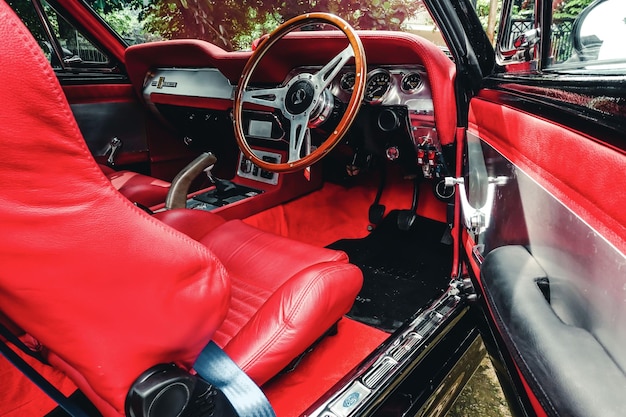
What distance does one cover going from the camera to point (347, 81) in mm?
2006

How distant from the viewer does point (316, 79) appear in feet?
5.67

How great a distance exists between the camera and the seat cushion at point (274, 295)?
944 millimetres

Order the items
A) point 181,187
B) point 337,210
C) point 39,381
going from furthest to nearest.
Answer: point 337,210 < point 181,187 < point 39,381

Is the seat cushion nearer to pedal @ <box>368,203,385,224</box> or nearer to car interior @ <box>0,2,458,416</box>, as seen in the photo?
car interior @ <box>0,2,458,416</box>

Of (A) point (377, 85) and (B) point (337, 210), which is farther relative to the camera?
(B) point (337, 210)

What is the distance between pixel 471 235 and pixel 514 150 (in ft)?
1.71

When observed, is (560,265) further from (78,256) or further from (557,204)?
(78,256)

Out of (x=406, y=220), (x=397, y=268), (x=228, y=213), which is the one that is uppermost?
(x=228, y=213)

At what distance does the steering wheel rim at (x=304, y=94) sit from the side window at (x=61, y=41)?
118 centimetres

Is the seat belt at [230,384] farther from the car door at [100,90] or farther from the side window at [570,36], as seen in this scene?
the car door at [100,90]

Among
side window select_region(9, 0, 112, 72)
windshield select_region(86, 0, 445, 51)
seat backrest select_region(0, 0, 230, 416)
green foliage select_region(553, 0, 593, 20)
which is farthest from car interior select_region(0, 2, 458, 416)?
windshield select_region(86, 0, 445, 51)

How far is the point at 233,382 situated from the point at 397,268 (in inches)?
58.9

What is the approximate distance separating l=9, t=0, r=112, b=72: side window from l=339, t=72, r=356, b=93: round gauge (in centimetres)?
148

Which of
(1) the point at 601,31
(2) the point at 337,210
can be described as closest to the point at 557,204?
(1) the point at 601,31
